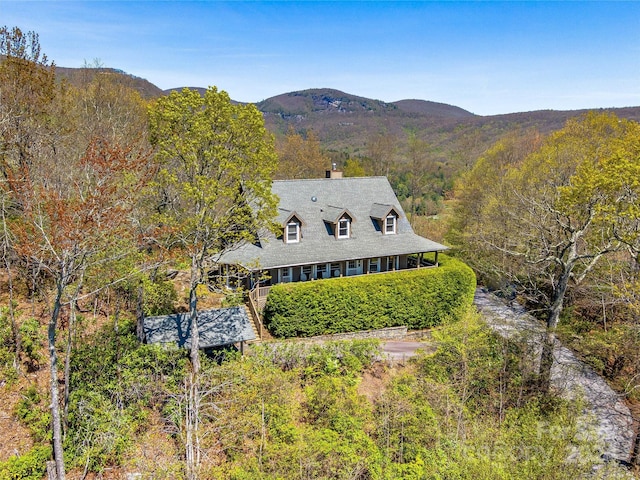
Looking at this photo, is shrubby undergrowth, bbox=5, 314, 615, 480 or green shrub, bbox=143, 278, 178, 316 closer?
shrubby undergrowth, bbox=5, 314, 615, 480

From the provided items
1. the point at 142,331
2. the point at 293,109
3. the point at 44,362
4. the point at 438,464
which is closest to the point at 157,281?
the point at 142,331

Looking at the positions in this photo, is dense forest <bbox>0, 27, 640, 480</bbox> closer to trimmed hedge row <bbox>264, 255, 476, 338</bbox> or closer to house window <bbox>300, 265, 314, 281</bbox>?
trimmed hedge row <bbox>264, 255, 476, 338</bbox>

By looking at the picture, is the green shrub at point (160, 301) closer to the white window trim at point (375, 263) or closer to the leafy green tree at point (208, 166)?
the leafy green tree at point (208, 166)

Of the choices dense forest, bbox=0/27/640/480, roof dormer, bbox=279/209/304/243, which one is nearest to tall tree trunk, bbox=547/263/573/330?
A: dense forest, bbox=0/27/640/480

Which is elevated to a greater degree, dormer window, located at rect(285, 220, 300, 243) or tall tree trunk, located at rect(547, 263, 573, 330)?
dormer window, located at rect(285, 220, 300, 243)

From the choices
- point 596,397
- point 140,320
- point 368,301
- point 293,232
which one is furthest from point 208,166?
point 596,397

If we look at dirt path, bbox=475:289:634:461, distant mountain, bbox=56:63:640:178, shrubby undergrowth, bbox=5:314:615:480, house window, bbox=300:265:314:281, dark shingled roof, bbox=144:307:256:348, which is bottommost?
dirt path, bbox=475:289:634:461

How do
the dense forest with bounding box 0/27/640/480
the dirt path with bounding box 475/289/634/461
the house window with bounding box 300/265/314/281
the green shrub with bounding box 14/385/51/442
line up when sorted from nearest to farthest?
1. the dense forest with bounding box 0/27/640/480
2. the green shrub with bounding box 14/385/51/442
3. the dirt path with bounding box 475/289/634/461
4. the house window with bounding box 300/265/314/281
